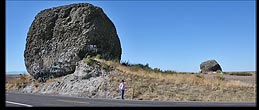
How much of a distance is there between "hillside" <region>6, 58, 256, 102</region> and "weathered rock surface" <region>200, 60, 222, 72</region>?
4132 cm

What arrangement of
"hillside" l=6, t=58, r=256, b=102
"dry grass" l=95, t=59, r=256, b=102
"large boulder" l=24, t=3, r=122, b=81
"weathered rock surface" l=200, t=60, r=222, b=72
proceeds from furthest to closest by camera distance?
"weathered rock surface" l=200, t=60, r=222, b=72 < "large boulder" l=24, t=3, r=122, b=81 < "hillside" l=6, t=58, r=256, b=102 < "dry grass" l=95, t=59, r=256, b=102

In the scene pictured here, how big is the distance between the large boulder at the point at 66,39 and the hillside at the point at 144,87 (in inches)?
104

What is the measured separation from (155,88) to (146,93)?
1.77 m

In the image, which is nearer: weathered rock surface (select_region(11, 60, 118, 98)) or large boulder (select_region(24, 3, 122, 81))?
weathered rock surface (select_region(11, 60, 118, 98))

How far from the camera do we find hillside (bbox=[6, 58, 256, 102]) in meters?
29.8

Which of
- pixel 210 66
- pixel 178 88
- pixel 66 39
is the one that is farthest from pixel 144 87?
pixel 210 66

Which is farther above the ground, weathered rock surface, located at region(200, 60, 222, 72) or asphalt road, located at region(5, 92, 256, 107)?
weathered rock surface, located at region(200, 60, 222, 72)

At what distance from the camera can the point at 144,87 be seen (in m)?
33.1

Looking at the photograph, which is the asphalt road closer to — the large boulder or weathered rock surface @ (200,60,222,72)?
the large boulder

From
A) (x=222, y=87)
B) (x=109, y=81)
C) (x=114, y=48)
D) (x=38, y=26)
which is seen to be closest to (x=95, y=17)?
(x=114, y=48)

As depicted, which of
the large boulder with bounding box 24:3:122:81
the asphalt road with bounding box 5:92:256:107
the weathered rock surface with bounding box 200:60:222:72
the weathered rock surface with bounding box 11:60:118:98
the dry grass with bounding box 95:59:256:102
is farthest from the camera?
the weathered rock surface with bounding box 200:60:222:72

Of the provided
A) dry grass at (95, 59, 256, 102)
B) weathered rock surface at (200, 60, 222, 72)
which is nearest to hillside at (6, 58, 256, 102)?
dry grass at (95, 59, 256, 102)

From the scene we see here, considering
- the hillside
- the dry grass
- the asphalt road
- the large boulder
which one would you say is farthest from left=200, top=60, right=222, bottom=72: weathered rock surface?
the asphalt road

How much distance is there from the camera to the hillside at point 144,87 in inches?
1174
